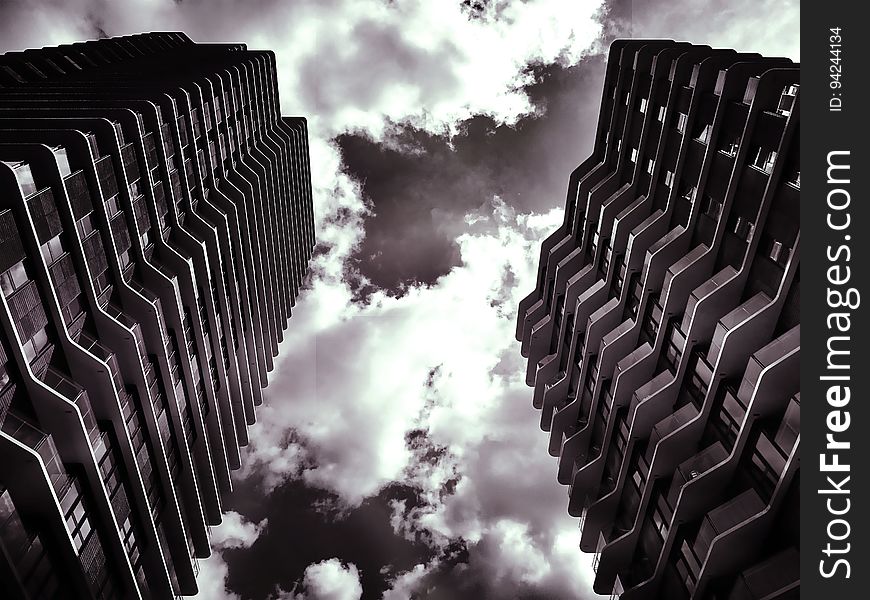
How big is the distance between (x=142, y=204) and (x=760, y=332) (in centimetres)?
3591

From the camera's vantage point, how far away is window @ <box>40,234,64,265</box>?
68.4 feet

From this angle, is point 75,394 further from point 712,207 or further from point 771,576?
point 712,207

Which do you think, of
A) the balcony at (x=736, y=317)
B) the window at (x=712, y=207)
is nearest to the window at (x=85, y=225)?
the balcony at (x=736, y=317)

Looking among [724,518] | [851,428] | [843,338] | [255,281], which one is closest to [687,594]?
[724,518]

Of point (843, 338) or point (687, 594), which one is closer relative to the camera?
point (843, 338)

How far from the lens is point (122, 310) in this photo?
88.9ft

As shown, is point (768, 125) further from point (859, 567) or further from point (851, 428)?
point (859, 567)

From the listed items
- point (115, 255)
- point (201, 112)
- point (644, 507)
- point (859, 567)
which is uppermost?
point (201, 112)

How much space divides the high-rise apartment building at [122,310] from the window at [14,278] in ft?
0.29

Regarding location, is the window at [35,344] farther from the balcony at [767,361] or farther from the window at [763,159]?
the window at [763,159]

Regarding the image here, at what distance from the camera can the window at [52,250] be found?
68.4ft

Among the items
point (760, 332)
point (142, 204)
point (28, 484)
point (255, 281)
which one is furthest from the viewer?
point (255, 281)

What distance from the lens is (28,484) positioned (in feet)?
59.0

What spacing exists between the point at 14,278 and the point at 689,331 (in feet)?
103
